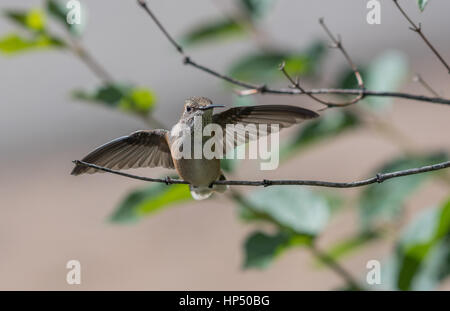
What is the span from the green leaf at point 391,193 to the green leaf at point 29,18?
1.45 meters

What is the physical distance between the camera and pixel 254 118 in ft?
7.02

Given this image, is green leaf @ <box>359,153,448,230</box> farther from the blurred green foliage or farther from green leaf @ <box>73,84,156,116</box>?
green leaf @ <box>73,84,156,116</box>

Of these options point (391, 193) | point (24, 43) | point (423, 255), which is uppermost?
point (24, 43)

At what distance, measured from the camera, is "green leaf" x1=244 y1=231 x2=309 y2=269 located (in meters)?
2.34

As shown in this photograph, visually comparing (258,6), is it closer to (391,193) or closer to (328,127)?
(328,127)

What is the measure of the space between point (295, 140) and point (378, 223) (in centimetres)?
55

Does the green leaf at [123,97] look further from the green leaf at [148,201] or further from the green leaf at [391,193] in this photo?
the green leaf at [391,193]

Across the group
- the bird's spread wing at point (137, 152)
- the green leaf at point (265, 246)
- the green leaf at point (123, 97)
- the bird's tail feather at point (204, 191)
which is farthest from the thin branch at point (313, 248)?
the green leaf at point (123, 97)

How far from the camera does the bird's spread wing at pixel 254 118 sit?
1901 millimetres

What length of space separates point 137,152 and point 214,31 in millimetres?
1043

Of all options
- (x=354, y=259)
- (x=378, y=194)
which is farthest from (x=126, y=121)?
(x=378, y=194)

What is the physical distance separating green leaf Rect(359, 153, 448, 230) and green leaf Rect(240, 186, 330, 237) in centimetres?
19

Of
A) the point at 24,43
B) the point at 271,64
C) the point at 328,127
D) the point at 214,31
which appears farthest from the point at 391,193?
the point at 24,43

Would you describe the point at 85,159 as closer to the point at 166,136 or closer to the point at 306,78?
the point at 166,136
